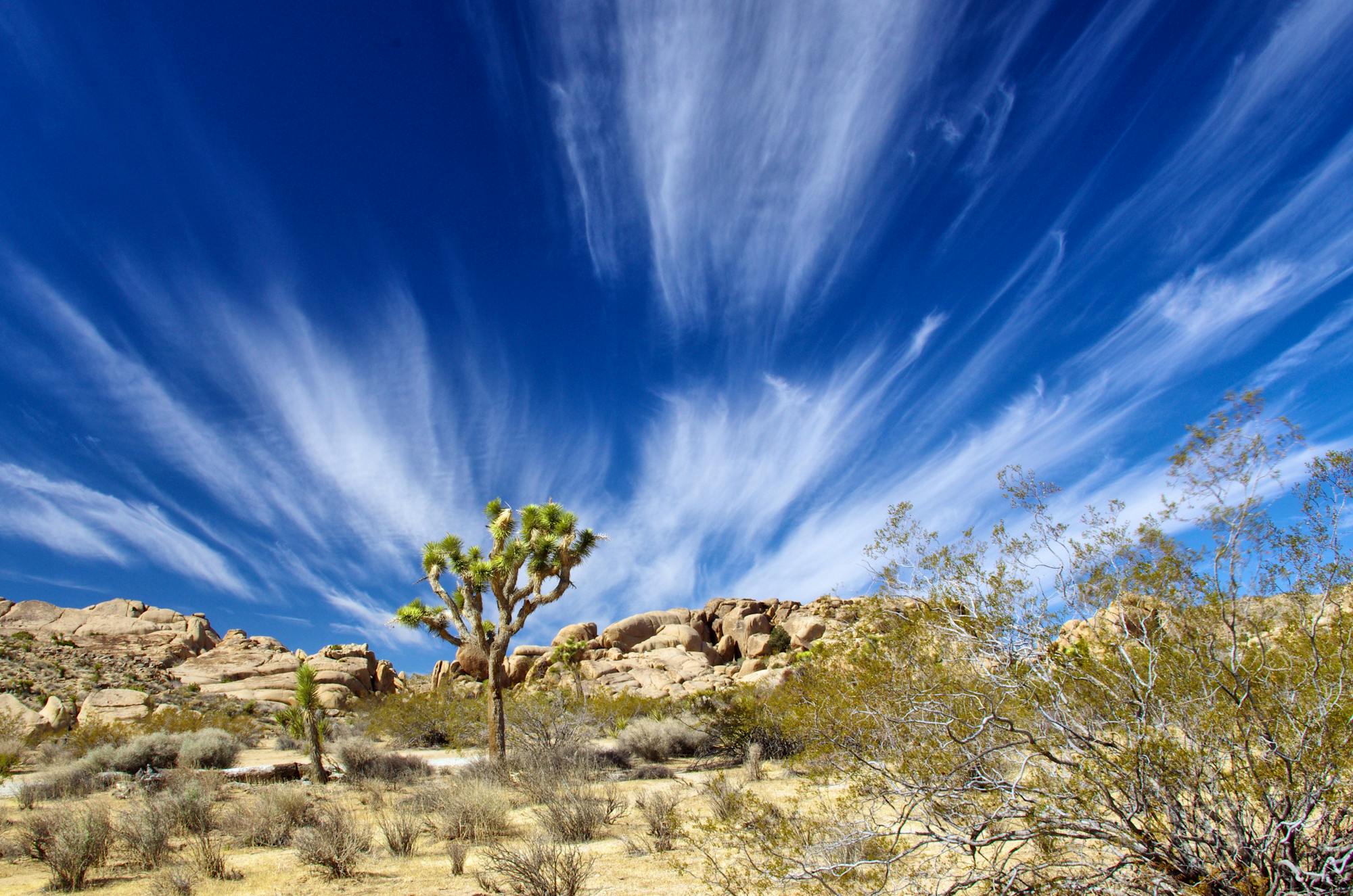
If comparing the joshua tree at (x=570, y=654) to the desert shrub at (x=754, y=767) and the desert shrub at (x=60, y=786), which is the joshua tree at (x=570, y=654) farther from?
the desert shrub at (x=60, y=786)

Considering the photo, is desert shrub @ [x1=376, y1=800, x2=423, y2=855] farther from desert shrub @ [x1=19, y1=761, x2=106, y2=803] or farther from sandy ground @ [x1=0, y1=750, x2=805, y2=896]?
desert shrub @ [x1=19, y1=761, x2=106, y2=803]

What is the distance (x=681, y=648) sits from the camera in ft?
167

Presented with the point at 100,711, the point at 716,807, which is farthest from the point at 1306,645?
the point at 100,711

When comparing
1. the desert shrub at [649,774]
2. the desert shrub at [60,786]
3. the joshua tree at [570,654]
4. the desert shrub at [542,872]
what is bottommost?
the desert shrub at [542,872]

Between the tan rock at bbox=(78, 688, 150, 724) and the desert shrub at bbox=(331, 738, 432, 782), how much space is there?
1402 cm

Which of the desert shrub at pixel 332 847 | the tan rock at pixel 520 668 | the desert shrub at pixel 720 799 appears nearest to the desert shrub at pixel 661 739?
the desert shrub at pixel 720 799

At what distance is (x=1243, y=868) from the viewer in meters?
4.44

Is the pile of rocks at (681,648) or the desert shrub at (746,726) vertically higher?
the pile of rocks at (681,648)

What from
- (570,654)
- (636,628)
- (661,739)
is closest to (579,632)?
(636,628)

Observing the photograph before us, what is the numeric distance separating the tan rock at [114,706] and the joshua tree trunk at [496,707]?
1796cm

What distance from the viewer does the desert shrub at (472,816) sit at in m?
9.70

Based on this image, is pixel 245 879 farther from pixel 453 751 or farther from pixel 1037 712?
pixel 453 751

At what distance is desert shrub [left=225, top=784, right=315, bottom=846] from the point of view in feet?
32.7

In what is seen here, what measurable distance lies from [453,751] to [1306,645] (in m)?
23.7
